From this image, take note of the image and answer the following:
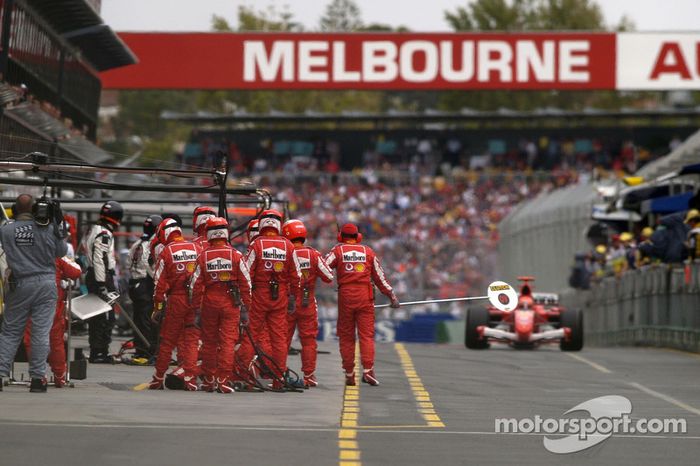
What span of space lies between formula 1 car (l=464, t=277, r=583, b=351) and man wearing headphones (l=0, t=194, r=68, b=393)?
11990 millimetres

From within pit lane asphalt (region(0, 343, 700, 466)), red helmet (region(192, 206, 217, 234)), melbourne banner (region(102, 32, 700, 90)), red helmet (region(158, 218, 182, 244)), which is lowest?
pit lane asphalt (region(0, 343, 700, 466))

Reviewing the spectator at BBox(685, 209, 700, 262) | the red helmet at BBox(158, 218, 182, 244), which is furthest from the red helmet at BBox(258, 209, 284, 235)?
the spectator at BBox(685, 209, 700, 262)

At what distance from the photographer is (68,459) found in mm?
10344

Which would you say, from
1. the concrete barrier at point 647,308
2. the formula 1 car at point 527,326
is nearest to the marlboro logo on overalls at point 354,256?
the formula 1 car at point 527,326

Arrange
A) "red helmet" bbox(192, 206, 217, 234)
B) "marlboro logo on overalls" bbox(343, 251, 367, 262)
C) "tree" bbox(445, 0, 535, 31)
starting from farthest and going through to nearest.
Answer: "tree" bbox(445, 0, 535, 31)
"red helmet" bbox(192, 206, 217, 234)
"marlboro logo on overalls" bbox(343, 251, 367, 262)

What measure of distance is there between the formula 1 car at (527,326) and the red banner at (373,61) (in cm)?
2970

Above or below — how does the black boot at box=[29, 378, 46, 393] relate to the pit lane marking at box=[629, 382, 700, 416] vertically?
above

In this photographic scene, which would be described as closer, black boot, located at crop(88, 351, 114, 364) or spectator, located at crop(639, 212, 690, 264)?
black boot, located at crop(88, 351, 114, 364)

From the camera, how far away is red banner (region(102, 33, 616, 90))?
5603 cm

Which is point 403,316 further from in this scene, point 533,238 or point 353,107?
point 353,107

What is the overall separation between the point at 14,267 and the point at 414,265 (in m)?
26.7

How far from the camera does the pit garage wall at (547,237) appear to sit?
130 feet

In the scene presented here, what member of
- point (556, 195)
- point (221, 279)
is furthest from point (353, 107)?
point (221, 279)

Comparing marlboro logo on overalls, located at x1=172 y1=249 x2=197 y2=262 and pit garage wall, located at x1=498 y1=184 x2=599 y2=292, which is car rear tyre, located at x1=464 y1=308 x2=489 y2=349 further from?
pit garage wall, located at x1=498 y1=184 x2=599 y2=292
